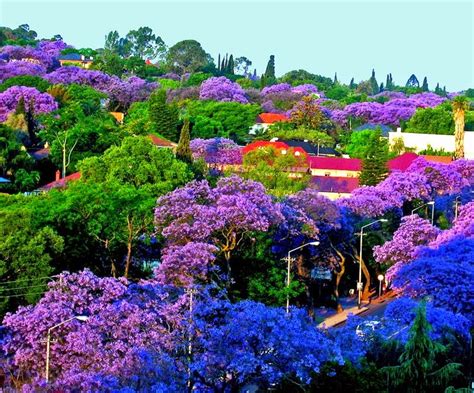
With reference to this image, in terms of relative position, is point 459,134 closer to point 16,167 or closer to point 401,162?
point 401,162

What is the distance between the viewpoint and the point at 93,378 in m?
27.7

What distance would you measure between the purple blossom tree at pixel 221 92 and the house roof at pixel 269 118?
7378 mm

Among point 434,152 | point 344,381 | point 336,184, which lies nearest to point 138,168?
point 336,184

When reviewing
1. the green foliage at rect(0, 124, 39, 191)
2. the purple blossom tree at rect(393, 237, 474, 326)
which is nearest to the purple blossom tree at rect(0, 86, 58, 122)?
the green foliage at rect(0, 124, 39, 191)

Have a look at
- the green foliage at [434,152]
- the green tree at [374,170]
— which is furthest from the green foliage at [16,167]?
the green foliage at [434,152]

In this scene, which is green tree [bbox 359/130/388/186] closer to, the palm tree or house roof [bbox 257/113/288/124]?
the palm tree

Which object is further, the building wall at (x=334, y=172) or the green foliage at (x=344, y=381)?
the building wall at (x=334, y=172)

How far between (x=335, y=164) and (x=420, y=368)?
6105 cm

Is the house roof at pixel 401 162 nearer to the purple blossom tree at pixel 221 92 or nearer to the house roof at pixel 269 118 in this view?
the house roof at pixel 269 118

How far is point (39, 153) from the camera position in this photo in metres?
86.4

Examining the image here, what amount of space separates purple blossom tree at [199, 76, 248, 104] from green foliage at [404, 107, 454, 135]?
1969cm

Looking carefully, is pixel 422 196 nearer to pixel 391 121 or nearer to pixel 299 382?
pixel 299 382

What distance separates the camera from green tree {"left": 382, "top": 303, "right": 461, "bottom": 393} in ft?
102

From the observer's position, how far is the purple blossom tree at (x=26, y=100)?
345 ft
